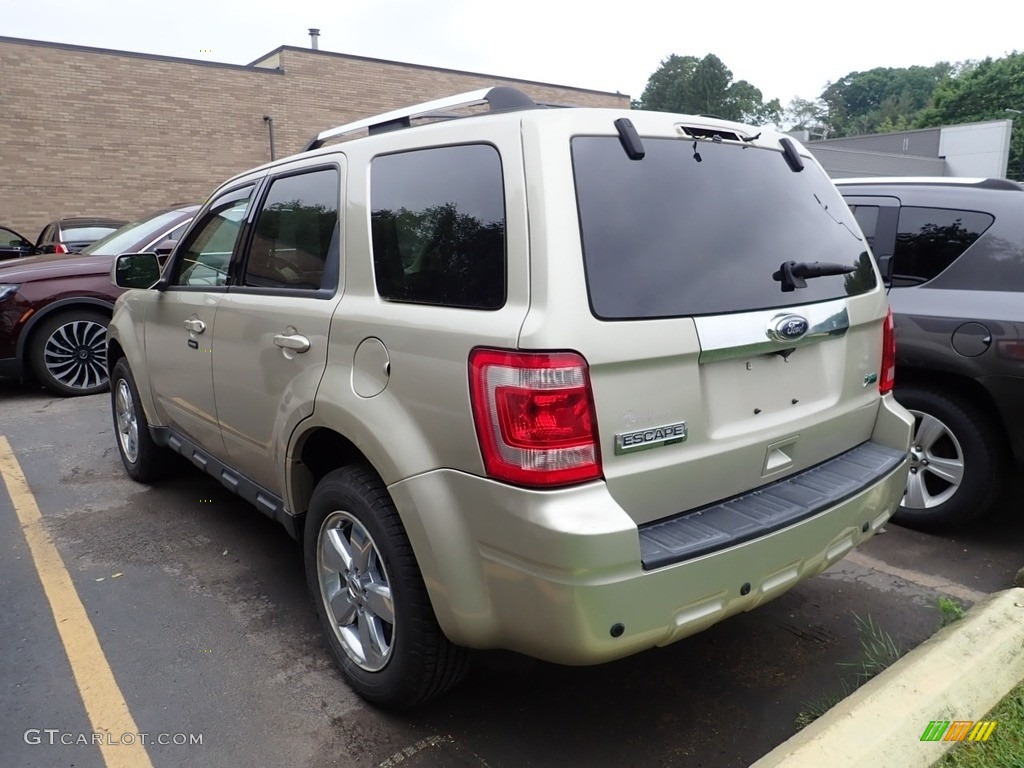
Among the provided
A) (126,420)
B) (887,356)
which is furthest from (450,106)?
(126,420)

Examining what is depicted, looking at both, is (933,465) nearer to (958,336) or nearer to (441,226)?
(958,336)

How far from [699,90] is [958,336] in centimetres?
7428

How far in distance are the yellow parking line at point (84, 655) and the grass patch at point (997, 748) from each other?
2374 millimetres

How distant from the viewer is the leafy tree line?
5781 centimetres

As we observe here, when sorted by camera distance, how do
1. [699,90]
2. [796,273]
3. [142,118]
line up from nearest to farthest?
[796,273] → [142,118] → [699,90]

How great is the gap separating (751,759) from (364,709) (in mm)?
1295

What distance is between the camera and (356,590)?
2705 mm

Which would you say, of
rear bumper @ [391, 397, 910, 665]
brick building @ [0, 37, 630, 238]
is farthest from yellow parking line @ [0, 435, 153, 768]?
brick building @ [0, 37, 630, 238]

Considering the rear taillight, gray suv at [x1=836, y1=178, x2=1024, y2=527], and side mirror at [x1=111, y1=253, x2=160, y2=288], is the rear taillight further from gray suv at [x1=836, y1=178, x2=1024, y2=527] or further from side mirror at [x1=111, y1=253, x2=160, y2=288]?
side mirror at [x1=111, y1=253, x2=160, y2=288]

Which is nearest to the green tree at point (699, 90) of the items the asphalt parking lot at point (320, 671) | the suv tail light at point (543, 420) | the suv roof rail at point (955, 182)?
the suv roof rail at point (955, 182)

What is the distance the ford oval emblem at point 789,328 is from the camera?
7.96 ft

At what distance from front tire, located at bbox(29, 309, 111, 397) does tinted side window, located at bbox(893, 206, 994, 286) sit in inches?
264

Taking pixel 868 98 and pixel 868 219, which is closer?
pixel 868 219

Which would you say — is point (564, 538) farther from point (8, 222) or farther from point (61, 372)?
point (8, 222)
